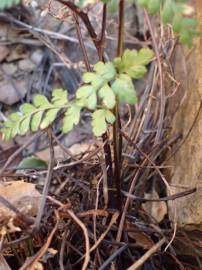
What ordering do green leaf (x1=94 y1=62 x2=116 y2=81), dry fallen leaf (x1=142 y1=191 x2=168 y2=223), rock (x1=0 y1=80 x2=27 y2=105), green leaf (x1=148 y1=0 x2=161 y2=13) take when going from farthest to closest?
1. rock (x1=0 y1=80 x2=27 y2=105)
2. dry fallen leaf (x1=142 y1=191 x2=168 y2=223)
3. green leaf (x1=94 y1=62 x2=116 y2=81)
4. green leaf (x1=148 y1=0 x2=161 y2=13)

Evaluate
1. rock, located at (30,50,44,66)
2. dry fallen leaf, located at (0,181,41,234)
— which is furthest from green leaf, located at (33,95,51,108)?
rock, located at (30,50,44,66)

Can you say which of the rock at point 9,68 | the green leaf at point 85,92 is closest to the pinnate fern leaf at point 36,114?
the green leaf at point 85,92

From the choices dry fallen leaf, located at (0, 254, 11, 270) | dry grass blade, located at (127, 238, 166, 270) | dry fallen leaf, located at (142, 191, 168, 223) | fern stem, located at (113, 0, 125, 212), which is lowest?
dry fallen leaf, located at (0, 254, 11, 270)

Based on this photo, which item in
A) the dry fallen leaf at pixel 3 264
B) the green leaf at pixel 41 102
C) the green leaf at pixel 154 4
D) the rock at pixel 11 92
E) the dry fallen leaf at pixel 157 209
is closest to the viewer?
the green leaf at pixel 154 4

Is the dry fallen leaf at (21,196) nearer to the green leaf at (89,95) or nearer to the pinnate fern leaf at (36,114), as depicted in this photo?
the pinnate fern leaf at (36,114)

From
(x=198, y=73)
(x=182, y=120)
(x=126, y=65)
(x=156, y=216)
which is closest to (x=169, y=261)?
(x=156, y=216)

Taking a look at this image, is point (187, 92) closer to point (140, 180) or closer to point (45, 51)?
point (140, 180)

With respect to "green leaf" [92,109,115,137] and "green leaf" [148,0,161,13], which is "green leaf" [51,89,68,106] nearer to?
"green leaf" [92,109,115,137]
